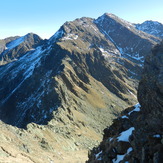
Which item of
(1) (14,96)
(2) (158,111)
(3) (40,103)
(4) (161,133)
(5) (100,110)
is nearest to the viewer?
(4) (161,133)

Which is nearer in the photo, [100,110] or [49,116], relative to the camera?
[49,116]

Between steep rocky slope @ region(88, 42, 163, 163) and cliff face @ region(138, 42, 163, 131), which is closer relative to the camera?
steep rocky slope @ region(88, 42, 163, 163)

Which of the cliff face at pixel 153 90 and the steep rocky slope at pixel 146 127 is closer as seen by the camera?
the steep rocky slope at pixel 146 127

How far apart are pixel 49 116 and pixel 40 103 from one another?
2253cm

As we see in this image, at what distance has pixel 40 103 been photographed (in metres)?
145

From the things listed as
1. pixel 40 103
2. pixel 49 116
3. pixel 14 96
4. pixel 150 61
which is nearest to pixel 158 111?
pixel 150 61

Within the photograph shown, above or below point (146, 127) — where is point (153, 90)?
above

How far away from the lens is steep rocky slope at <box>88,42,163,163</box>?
2444 cm

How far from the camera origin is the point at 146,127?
28.3 meters

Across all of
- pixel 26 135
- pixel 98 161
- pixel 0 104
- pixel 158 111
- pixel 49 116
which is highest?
pixel 158 111

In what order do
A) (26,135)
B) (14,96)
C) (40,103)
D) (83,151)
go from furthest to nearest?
(14,96), (40,103), (83,151), (26,135)

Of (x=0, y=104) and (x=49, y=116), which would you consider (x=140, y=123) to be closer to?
(x=49, y=116)

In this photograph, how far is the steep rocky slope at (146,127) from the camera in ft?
80.2

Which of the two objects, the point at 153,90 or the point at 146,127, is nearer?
the point at 146,127
